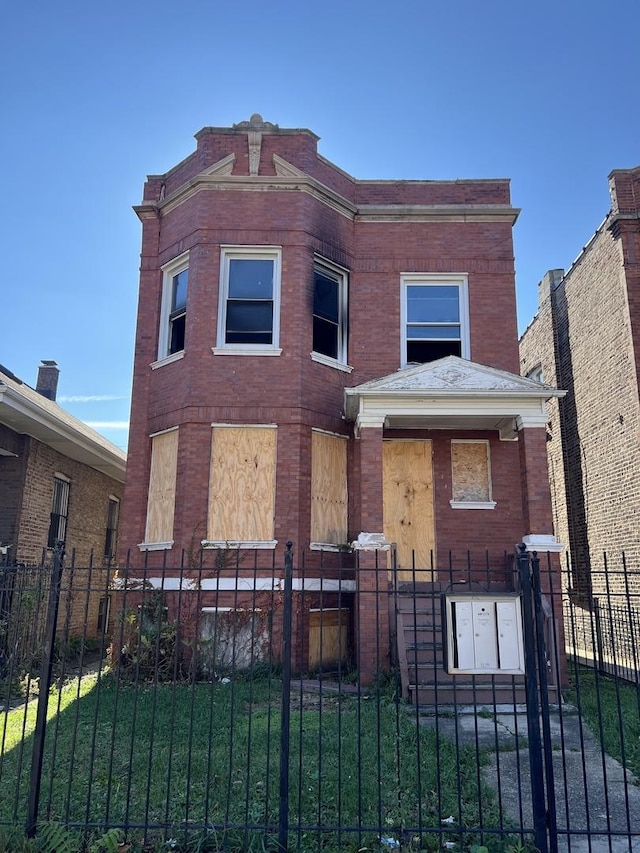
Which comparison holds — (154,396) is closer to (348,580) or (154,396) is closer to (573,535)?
(348,580)

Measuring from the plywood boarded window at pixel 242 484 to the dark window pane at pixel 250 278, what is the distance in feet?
8.73

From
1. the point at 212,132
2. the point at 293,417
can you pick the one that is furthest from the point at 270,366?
the point at 212,132

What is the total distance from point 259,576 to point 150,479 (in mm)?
3153

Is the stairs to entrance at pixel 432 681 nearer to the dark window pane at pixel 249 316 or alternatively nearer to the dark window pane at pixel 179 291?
the dark window pane at pixel 249 316

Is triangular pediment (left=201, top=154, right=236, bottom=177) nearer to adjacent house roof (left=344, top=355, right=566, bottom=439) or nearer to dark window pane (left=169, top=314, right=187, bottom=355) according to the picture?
dark window pane (left=169, top=314, right=187, bottom=355)

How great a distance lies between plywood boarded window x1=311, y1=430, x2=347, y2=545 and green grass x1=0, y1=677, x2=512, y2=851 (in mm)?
4134

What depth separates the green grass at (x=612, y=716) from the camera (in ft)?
20.9

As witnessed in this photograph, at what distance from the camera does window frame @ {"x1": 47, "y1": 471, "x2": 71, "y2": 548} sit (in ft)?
48.4

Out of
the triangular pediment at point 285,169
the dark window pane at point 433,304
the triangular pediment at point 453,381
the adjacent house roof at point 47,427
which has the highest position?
the triangular pediment at point 285,169

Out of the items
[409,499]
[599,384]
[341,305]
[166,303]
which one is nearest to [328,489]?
[409,499]

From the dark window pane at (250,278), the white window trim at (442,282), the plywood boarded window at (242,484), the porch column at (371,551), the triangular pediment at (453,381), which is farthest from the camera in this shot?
the white window trim at (442,282)

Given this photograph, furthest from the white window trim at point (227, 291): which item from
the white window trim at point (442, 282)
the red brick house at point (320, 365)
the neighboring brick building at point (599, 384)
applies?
the neighboring brick building at point (599, 384)

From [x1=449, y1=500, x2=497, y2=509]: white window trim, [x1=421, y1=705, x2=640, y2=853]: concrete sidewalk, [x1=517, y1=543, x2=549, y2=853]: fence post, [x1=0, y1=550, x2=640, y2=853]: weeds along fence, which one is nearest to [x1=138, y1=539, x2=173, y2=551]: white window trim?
[x1=0, y1=550, x2=640, y2=853]: weeds along fence

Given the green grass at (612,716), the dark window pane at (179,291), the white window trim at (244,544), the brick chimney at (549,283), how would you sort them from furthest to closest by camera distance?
the brick chimney at (549,283), the dark window pane at (179,291), the white window trim at (244,544), the green grass at (612,716)
